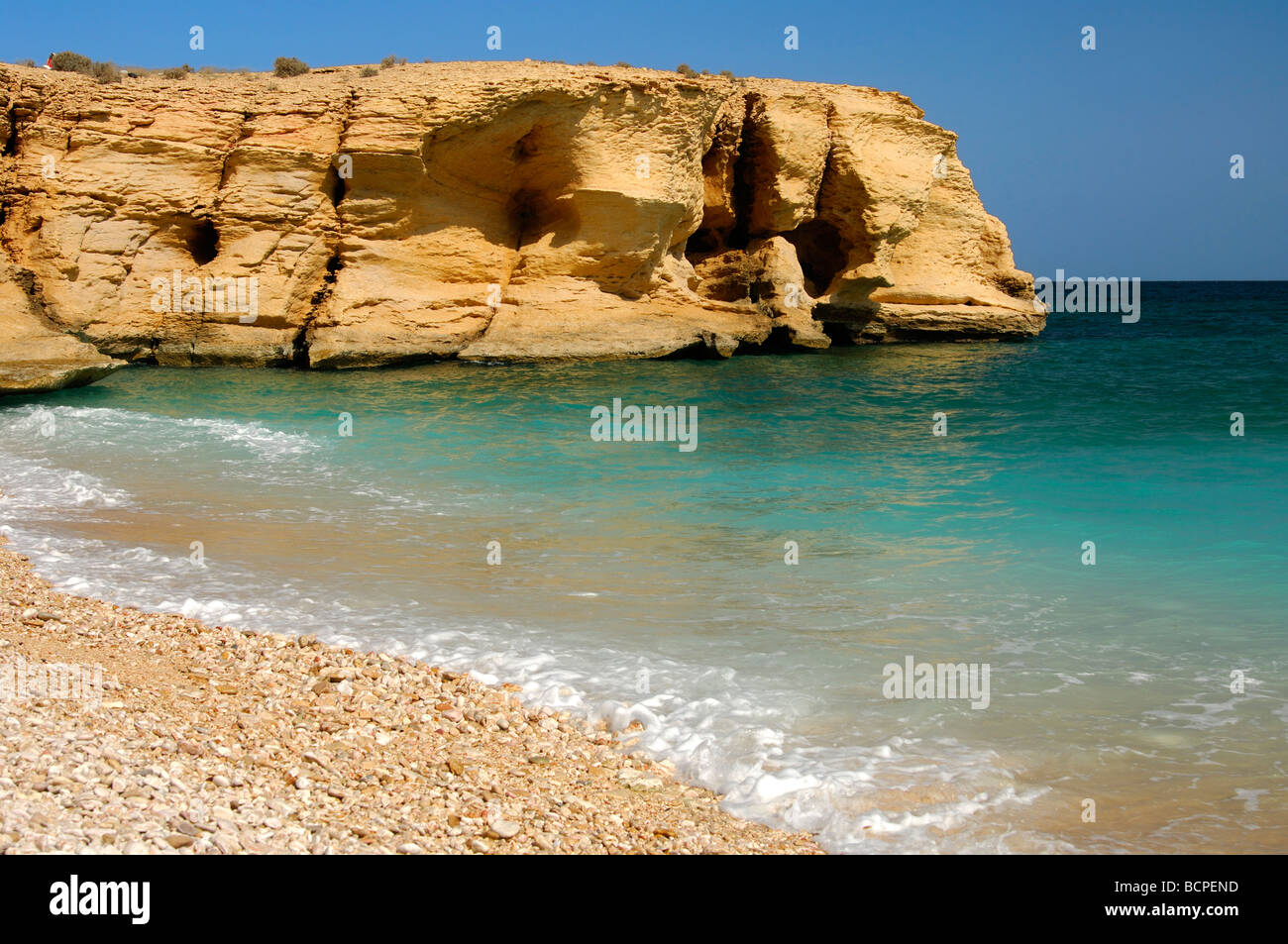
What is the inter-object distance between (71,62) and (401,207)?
28.6 ft

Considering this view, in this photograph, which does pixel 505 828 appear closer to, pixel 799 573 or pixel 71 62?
pixel 799 573

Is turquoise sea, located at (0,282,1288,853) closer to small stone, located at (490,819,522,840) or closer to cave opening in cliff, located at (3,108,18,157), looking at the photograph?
small stone, located at (490,819,522,840)

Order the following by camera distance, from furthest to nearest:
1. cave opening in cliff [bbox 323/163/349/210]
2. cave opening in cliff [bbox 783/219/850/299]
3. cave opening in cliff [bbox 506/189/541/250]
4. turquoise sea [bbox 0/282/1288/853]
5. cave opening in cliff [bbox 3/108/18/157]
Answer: cave opening in cliff [bbox 783/219/850/299], cave opening in cliff [bbox 506/189/541/250], cave opening in cliff [bbox 323/163/349/210], cave opening in cliff [bbox 3/108/18/157], turquoise sea [bbox 0/282/1288/853]

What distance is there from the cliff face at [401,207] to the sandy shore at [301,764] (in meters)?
14.7

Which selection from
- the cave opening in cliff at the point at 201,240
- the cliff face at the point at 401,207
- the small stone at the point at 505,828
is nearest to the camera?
the small stone at the point at 505,828

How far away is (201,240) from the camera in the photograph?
21.7 metres

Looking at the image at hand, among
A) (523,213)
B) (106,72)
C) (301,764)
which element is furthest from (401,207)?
(301,764)

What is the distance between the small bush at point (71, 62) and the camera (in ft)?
73.9

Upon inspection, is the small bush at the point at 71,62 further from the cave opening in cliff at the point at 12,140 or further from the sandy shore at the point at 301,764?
the sandy shore at the point at 301,764

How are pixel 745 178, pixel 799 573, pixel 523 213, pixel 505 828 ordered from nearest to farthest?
pixel 505 828 → pixel 799 573 → pixel 523 213 → pixel 745 178

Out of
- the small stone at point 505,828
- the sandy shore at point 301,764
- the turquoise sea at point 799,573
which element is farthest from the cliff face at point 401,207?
the small stone at point 505,828

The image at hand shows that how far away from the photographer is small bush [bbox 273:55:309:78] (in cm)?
2389

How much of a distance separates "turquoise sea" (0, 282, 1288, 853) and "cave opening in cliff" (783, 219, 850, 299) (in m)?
13.5

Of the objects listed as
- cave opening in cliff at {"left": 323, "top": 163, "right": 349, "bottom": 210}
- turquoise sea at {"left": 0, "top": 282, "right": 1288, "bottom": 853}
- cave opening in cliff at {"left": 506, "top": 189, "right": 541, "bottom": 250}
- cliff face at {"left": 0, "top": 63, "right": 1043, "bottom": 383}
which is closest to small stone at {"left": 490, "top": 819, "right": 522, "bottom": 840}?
turquoise sea at {"left": 0, "top": 282, "right": 1288, "bottom": 853}
